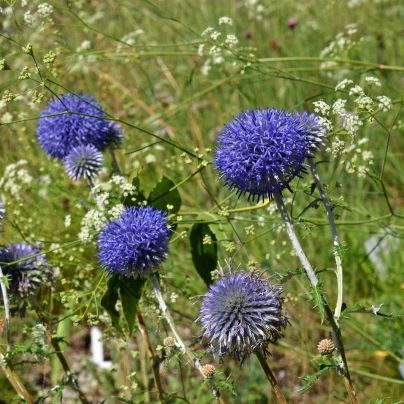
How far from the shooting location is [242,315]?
6.93ft

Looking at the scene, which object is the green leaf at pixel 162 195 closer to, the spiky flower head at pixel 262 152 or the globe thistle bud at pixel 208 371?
the spiky flower head at pixel 262 152

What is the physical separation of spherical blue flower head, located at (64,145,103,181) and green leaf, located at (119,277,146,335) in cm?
67

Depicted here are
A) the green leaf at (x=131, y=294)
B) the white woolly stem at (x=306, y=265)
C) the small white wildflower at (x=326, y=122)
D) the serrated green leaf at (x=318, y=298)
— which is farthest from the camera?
the green leaf at (x=131, y=294)

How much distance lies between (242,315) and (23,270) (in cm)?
112

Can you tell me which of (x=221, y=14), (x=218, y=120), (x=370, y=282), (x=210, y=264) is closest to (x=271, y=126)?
(x=210, y=264)

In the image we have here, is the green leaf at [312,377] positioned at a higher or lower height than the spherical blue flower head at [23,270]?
lower

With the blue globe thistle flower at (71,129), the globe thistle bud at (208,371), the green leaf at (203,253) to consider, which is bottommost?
the globe thistle bud at (208,371)

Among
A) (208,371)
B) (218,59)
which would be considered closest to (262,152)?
(208,371)

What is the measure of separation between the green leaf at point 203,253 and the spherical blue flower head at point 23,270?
25.1 inches

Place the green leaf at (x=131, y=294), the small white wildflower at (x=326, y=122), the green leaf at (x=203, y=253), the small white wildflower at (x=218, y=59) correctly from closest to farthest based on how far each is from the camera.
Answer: the small white wildflower at (x=326, y=122) < the green leaf at (x=131, y=294) < the green leaf at (x=203, y=253) < the small white wildflower at (x=218, y=59)

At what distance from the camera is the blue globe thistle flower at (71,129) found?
10.0 ft

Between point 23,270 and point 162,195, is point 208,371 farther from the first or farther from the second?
point 23,270

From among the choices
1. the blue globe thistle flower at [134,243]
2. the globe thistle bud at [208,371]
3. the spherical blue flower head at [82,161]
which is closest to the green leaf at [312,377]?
the globe thistle bud at [208,371]

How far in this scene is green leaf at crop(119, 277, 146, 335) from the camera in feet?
8.19
